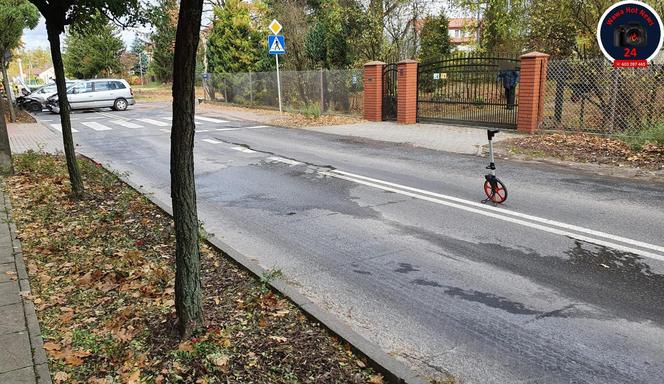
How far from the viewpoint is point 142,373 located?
11.3ft

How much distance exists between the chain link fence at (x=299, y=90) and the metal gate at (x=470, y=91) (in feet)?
11.4

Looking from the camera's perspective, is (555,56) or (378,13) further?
(378,13)

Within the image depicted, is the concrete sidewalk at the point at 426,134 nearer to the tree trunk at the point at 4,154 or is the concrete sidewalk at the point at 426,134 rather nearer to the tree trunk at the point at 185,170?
the tree trunk at the point at 4,154

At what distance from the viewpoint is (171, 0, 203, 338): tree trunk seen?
3.38m

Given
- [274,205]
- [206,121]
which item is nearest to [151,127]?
[206,121]

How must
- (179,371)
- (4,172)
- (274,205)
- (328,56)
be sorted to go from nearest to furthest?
1. (179,371)
2. (274,205)
3. (4,172)
4. (328,56)

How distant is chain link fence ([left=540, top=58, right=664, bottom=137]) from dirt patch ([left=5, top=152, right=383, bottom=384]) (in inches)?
387

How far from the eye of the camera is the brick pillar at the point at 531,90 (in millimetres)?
13719

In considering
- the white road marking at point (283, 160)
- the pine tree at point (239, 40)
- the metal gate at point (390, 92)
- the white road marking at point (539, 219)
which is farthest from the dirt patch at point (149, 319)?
the pine tree at point (239, 40)

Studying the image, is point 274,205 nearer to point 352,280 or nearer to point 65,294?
point 352,280

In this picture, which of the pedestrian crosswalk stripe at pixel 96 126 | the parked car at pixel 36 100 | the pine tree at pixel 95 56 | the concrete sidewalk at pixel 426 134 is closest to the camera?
the concrete sidewalk at pixel 426 134

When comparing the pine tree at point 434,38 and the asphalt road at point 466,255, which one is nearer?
the asphalt road at point 466,255

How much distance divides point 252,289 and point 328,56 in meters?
21.4

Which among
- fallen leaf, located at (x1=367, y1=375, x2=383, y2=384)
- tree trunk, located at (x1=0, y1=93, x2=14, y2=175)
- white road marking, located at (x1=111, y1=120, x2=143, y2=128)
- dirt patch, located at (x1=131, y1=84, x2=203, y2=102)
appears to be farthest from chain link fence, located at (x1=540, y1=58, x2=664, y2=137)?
dirt patch, located at (x1=131, y1=84, x2=203, y2=102)
